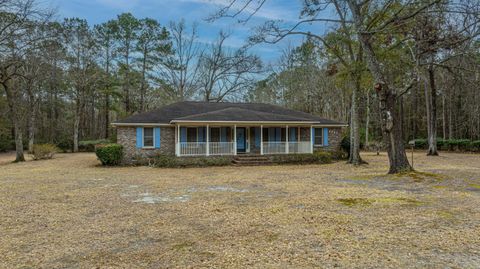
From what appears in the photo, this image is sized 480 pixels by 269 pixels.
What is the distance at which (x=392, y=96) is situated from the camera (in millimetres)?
10828

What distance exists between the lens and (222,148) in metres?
17.2

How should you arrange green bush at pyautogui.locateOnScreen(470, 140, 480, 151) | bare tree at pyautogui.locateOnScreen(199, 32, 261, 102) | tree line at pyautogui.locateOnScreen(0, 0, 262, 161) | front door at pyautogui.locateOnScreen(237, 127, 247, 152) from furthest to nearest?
1. bare tree at pyautogui.locateOnScreen(199, 32, 261, 102)
2. tree line at pyautogui.locateOnScreen(0, 0, 262, 161)
3. green bush at pyautogui.locateOnScreen(470, 140, 480, 151)
4. front door at pyautogui.locateOnScreen(237, 127, 247, 152)

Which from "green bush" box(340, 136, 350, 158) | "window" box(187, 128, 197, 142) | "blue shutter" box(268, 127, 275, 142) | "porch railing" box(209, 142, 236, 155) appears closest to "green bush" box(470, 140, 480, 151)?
"green bush" box(340, 136, 350, 158)

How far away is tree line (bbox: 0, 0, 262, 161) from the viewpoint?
88.1ft

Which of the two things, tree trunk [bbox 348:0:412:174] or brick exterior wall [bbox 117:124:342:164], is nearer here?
tree trunk [bbox 348:0:412:174]

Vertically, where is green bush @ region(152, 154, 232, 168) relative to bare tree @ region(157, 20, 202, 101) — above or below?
below

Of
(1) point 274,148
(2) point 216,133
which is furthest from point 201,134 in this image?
(1) point 274,148

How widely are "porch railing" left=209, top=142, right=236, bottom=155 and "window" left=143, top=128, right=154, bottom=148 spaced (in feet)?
11.2

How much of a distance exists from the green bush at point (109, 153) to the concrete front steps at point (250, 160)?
6.13 metres

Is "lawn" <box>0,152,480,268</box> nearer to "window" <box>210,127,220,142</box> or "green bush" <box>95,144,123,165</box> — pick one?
"green bush" <box>95,144,123,165</box>

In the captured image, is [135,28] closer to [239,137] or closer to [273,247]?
[239,137]

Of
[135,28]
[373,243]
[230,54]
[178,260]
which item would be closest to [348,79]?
[373,243]

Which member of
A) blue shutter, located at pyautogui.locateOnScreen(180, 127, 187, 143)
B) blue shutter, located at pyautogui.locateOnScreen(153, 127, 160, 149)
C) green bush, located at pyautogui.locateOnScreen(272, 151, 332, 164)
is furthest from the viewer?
blue shutter, located at pyautogui.locateOnScreen(180, 127, 187, 143)

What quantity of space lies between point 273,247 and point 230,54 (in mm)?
29385
